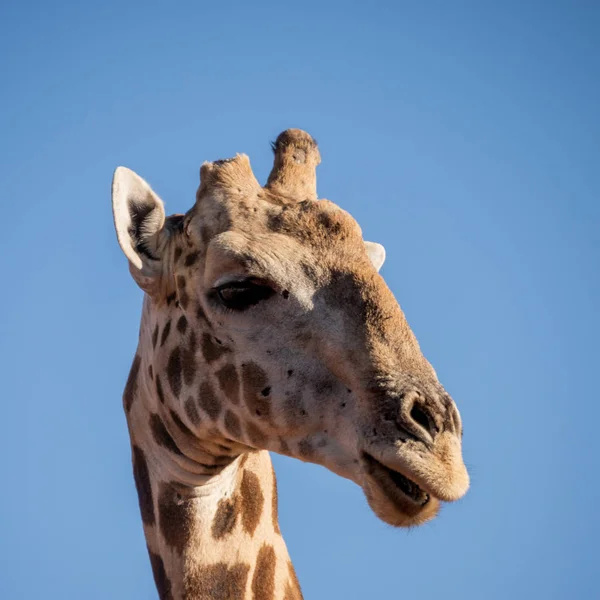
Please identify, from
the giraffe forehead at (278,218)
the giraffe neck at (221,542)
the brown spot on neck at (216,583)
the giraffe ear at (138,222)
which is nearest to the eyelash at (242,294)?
the giraffe forehead at (278,218)

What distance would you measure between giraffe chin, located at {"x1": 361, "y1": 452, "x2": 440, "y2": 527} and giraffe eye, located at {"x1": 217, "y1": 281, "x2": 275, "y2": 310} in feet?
4.04

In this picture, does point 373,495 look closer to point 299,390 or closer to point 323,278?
point 299,390

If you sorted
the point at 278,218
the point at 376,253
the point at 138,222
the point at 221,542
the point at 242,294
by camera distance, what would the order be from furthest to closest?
1. the point at 376,253
2. the point at 138,222
3. the point at 221,542
4. the point at 278,218
5. the point at 242,294

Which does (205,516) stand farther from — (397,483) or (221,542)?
(397,483)

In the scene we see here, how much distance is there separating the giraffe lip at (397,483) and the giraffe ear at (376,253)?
256cm

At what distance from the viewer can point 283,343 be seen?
496 cm

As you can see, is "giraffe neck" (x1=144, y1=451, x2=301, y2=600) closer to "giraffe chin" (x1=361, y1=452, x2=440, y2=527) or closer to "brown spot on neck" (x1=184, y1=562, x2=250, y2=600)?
"brown spot on neck" (x1=184, y1=562, x2=250, y2=600)

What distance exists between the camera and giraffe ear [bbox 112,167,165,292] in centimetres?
570

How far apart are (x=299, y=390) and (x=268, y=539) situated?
141cm

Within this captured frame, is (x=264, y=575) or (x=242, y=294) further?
(x=264, y=575)

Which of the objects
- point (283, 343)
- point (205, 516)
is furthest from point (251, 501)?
point (283, 343)

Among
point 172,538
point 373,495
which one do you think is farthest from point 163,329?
point 373,495

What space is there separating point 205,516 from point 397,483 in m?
1.79

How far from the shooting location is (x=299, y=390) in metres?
4.85
